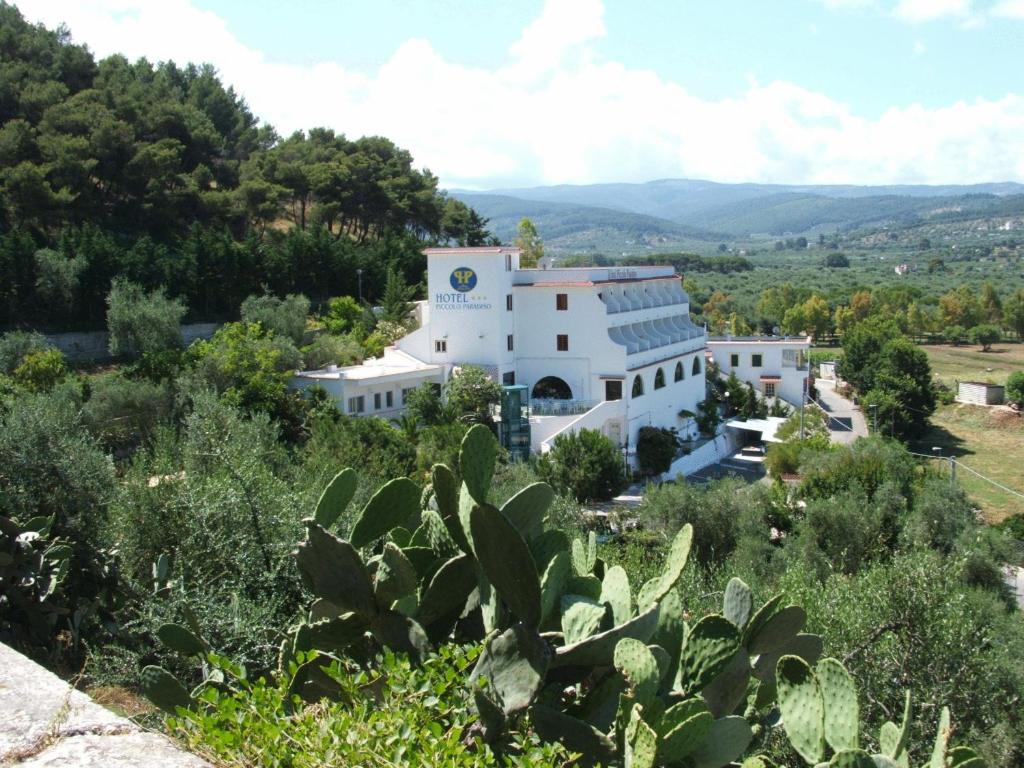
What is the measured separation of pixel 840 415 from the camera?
4972cm

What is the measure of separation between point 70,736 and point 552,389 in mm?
33103

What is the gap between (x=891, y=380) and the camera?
46906 millimetres

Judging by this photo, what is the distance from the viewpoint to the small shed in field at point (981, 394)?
163ft

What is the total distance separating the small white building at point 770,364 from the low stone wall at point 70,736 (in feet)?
152

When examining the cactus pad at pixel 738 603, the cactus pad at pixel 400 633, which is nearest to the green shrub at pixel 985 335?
the cactus pad at pixel 738 603

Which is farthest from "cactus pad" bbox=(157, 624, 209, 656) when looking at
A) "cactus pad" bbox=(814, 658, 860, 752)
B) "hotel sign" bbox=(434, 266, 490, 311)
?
"hotel sign" bbox=(434, 266, 490, 311)

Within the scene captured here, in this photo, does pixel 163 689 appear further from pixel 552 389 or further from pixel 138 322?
pixel 552 389

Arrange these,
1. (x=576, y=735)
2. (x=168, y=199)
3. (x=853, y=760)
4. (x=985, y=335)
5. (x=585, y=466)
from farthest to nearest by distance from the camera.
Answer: (x=985, y=335) → (x=168, y=199) → (x=585, y=466) → (x=576, y=735) → (x=853, y=760)

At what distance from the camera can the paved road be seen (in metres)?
45.0

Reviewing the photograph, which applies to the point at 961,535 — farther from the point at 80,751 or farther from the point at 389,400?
the point at 80,751

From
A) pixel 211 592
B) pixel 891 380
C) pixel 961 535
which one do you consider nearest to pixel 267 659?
pixel 211 592

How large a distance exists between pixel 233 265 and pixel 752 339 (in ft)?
87.9

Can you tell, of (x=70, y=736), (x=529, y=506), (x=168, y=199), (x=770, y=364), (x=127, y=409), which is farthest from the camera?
(x=770, y=364)

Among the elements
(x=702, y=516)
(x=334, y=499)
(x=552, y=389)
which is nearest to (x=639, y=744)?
(x=334, y=499)
